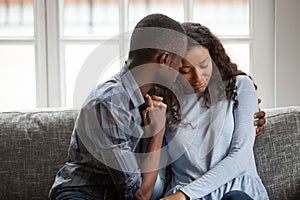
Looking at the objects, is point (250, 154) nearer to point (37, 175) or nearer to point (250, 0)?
point (37, 175)

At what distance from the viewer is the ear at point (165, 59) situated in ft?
5.86

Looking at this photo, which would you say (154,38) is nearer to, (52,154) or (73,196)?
(73,196)

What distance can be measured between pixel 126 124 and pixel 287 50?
126 cm

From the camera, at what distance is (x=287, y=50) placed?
109 inches

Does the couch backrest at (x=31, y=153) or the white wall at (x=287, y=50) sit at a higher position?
the white wall at (x=287, y=50)

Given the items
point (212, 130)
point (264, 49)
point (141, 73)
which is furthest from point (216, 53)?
point (264, 49)

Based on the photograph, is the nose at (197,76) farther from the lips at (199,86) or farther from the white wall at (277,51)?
the white wall at (277,51)

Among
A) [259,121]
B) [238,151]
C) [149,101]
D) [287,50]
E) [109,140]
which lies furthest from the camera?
[287,50]

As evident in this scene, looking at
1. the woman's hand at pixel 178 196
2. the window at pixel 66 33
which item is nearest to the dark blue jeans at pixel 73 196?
the woman's hand at pixel 178 196

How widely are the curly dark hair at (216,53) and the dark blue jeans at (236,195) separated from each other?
33 cm

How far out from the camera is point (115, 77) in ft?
6.02

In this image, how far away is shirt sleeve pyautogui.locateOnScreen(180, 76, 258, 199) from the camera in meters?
1.94

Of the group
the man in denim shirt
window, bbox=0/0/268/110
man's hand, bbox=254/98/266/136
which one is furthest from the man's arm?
window, bbox=0/0/268/110

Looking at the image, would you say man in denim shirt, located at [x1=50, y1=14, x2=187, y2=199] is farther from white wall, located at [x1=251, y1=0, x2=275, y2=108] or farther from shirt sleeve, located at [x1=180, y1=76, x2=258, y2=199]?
white wall, located at [x1=251, y1=0, x2=275, y2=108]
